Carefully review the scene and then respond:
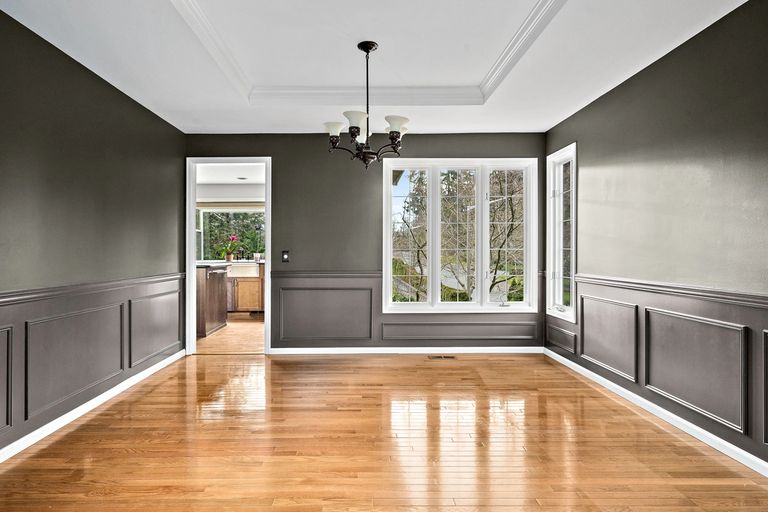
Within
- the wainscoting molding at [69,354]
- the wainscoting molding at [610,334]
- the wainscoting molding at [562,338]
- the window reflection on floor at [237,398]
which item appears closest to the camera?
the wainscoting molding at [69,354]

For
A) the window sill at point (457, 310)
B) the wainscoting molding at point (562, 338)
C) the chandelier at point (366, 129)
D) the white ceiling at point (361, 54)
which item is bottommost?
the wainscoting molding at point (562, 338)

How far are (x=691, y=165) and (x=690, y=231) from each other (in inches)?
17.1

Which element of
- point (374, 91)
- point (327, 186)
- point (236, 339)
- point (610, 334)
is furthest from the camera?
point (236, 339)

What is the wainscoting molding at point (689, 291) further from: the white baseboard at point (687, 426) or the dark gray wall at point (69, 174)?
the dark gray wall at point (69, 174)

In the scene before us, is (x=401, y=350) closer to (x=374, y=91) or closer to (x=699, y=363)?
(x=374, y=91)

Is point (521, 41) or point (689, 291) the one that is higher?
point (521, 41)

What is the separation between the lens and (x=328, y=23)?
318 centimetres

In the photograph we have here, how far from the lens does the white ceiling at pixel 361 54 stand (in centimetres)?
282

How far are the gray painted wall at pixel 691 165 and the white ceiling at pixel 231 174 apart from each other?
512cm

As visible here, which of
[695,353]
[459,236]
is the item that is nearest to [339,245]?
[459,236]

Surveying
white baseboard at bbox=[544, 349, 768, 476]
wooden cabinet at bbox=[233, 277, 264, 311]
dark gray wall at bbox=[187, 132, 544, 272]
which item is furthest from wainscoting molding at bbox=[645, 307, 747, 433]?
wooden cabinet at bbox=[233, 277, 264, 311]

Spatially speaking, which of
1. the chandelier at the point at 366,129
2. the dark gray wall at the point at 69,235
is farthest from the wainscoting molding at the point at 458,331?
the dark gray wall at the point at 69,235

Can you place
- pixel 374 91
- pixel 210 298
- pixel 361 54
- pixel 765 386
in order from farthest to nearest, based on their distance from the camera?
pixel 210 298 → pixel 374 91 → pixel 361 54 → pixel 765 386

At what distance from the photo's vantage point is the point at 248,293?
873cm
